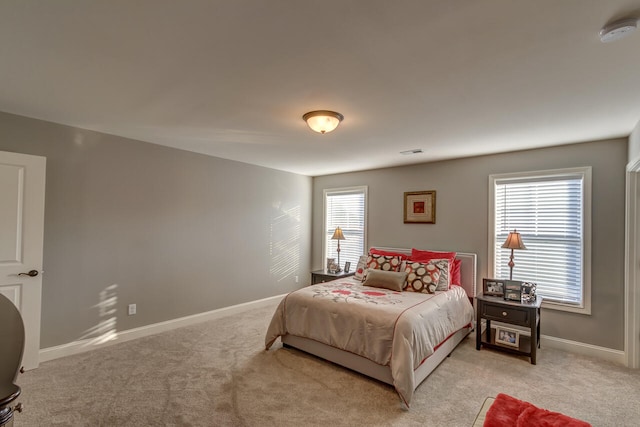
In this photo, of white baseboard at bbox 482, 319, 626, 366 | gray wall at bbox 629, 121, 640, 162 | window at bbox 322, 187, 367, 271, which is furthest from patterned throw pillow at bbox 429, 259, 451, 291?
gray wall at bbox 629, 121, 640, 162

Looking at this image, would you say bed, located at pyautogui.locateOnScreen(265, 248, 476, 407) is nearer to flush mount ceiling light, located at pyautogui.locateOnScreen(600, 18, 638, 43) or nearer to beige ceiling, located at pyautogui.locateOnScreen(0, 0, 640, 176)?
beige ceiling, located at pyautogui.locateOnScreen(0, 0, 640, 176)

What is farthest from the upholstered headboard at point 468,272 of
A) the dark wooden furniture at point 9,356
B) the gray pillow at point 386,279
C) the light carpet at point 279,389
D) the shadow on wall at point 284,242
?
the dark wooden furniture at point 9,356

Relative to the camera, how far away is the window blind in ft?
11.5

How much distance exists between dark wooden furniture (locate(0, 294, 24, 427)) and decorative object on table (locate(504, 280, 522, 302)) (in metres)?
3.95

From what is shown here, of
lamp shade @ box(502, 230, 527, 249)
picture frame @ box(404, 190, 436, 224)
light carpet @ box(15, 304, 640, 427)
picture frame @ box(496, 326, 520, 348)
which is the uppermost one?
picture frame @ box(404, 190, 436, 224)

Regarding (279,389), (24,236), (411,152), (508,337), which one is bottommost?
(279,389)

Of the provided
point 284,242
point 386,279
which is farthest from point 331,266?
point 386,279

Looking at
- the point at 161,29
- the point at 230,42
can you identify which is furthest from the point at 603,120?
the point at 161,29

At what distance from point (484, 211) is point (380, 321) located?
2436 mm

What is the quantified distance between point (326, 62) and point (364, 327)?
2193 millimetres

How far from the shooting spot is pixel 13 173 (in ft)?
9.05

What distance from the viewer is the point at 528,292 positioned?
3.51m

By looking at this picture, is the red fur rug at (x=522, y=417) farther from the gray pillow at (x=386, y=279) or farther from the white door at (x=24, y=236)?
the white door at (x=24, y=236)

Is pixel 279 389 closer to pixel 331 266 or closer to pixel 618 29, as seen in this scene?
pixel 331 266
